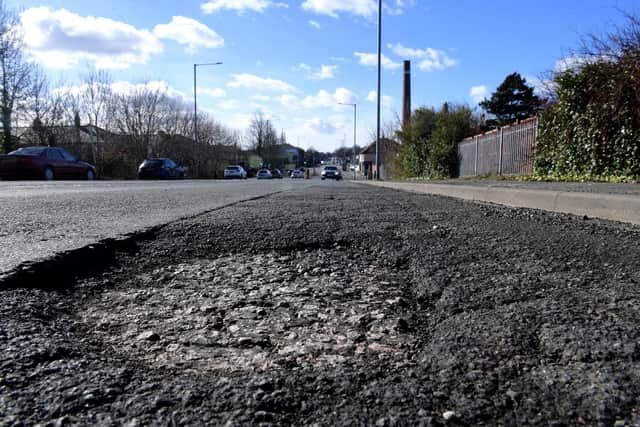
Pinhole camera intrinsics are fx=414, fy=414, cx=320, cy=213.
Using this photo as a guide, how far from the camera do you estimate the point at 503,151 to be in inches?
533

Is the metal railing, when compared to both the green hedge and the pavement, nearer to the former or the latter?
the green hedge

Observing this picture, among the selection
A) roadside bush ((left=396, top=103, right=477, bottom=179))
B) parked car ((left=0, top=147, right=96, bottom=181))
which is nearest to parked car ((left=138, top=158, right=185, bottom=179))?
parked car ((left=0, top=147, right=96, bottom=181))

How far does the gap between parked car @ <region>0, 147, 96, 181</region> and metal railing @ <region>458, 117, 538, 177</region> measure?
16684 millimetres

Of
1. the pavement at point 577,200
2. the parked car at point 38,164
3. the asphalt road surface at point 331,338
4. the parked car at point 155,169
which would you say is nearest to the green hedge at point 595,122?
the pavement at point 577,200

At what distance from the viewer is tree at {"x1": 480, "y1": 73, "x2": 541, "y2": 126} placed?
120 ft

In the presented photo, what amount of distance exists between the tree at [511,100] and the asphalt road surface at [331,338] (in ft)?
124

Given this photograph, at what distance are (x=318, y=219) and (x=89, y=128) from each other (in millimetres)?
42139

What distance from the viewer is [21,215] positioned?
393cm

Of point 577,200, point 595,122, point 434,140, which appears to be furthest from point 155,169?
point 577,200

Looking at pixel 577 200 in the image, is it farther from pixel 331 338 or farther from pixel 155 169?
pixel 155 169

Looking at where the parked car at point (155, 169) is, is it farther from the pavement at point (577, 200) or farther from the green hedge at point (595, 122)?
the pavement at point (577, 200)

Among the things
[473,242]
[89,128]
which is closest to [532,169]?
[473,242]

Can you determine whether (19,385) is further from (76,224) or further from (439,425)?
(76,224)

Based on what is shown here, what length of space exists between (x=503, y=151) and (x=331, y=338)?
1384cm
